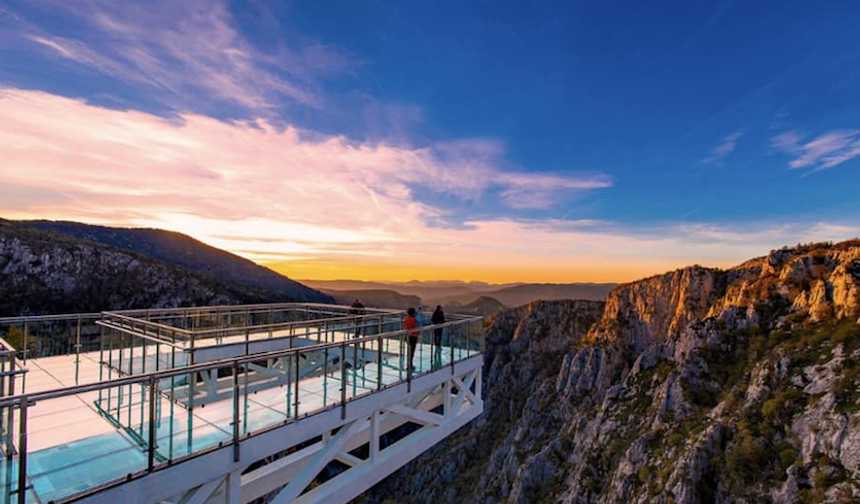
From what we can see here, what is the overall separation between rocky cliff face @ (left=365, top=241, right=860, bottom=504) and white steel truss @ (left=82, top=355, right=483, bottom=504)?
28328mm

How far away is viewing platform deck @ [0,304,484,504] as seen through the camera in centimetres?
543

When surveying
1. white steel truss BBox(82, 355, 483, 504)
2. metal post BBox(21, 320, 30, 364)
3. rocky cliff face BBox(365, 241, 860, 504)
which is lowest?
rocky cliff face BBox(365, 241, 860, 504)

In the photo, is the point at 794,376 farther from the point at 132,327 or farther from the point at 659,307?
the point at 132,327

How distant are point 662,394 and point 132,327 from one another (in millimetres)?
51455

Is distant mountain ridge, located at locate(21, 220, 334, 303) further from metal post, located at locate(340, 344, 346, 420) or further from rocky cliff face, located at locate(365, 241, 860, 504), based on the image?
metal post, located at locate(340, 344, 346, 420)

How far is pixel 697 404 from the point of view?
4172 cm

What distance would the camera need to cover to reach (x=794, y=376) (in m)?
33.3

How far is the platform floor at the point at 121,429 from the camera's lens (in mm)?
5230

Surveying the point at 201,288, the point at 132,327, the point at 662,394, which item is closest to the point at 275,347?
the point at 132,327

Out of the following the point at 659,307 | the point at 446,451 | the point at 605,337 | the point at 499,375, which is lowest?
the point at 446,451

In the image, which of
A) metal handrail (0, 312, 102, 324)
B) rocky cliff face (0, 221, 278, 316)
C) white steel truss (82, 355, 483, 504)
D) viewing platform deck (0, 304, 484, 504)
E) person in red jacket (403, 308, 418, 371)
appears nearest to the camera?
viewing platform deck (0, 304, 484, 504)

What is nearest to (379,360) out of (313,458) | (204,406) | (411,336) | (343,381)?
(343,381)

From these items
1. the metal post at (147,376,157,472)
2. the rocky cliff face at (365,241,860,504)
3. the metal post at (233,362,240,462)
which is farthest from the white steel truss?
the rocky cliff face at (365,241,860,504)

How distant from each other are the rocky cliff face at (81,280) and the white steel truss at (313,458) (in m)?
67.7
